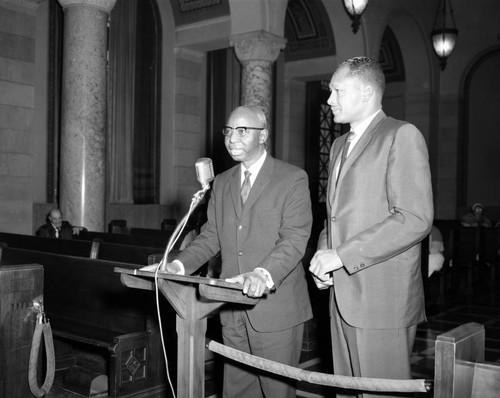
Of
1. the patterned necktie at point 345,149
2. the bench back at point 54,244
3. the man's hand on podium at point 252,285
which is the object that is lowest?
the bench back at point 54,244

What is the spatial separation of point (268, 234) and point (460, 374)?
1134mm

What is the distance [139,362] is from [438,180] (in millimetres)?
13503

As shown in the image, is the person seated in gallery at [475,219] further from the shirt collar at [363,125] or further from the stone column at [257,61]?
the shirt collar at [363,125]

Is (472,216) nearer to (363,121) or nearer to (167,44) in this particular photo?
(167,44)

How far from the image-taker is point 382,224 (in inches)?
80.7

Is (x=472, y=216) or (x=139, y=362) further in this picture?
(x=472, y=216)

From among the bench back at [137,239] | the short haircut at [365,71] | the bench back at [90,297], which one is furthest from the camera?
the bench back at [137,239]

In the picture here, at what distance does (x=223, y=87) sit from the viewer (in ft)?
41.8

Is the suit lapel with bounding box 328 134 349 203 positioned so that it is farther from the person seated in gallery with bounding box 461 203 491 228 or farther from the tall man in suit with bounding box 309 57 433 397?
the person seated in gallery with bounding box 461 203 491 228

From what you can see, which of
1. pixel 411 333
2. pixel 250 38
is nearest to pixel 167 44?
pixel 250 38

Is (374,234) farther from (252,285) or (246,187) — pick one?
(246,187)

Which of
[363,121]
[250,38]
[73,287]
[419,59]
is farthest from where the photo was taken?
[419,59]

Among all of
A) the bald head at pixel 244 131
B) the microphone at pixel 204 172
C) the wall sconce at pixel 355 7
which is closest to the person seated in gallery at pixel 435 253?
the wall sconce at pixel 355 7

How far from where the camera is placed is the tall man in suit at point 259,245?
2539mm
